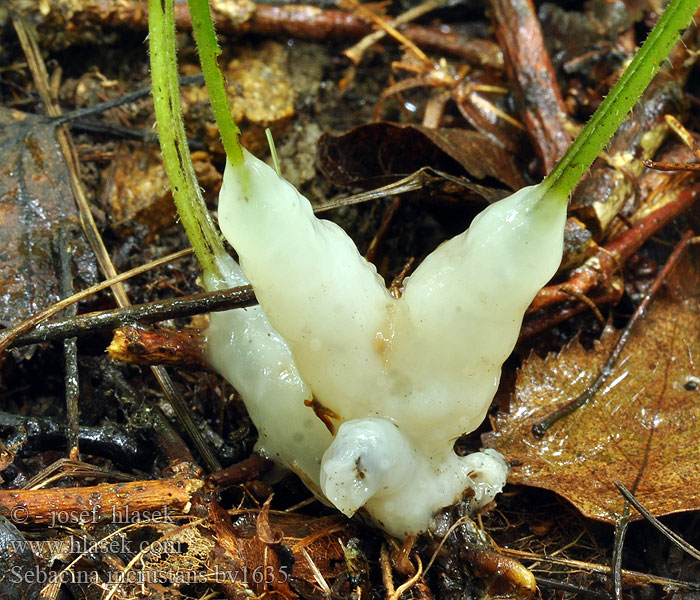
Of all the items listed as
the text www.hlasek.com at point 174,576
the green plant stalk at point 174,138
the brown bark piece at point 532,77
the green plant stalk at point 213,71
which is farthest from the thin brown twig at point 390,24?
the text www.hlasek.com at point 174,576

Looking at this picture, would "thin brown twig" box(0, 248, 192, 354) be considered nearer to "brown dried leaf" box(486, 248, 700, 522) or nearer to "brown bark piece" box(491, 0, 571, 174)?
"brown dried leaf" box(486, 248, 700, 522)


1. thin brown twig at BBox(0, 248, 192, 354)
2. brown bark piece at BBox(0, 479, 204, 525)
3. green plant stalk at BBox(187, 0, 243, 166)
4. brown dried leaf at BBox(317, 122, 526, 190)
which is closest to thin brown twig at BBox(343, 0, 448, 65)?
brown dried leaf at BBox(317, 122, 526, 190)

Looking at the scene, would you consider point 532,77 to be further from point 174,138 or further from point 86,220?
point 86,220

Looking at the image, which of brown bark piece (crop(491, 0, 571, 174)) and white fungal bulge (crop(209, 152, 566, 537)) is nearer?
white fungal bulge (crop(209, 152, 566, 537))

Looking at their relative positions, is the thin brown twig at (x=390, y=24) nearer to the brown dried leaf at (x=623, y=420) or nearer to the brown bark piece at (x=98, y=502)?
the brown dried leaf at (x=623, y=420)

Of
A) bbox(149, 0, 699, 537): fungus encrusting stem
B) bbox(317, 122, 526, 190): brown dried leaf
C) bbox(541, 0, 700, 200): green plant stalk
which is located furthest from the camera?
bbox(317, 122, 526, 190): brown dried leaf

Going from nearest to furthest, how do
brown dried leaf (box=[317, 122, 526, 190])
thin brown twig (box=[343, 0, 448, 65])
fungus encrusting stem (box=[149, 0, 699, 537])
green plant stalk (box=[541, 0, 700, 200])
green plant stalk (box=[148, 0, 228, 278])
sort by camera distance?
green plant stalk (box=[541, 0, 700, 200]), fungus encrusting stem (box=[149, 0, 699, 537]), green plant stalk (box=[148, 0, 228, 278]), brown dried leaf (box=[317, 122, 526, 190]), thin brown twig (box=[343, 0, 448, 65])

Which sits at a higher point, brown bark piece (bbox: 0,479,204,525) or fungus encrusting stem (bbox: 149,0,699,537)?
fungus encrusting stem (bbox: 149,0,699,537)
